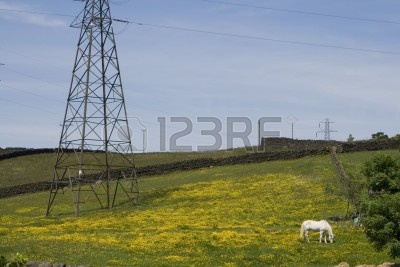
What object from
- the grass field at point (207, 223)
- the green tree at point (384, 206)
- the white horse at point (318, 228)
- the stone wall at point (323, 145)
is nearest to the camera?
the green tree at point (384, 206)

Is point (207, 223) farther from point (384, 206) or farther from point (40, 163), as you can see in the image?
point (40, 163)

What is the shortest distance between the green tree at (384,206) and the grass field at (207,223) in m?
2.33

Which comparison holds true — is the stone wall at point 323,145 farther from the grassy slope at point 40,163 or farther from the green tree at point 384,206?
the green tree at point 384,206

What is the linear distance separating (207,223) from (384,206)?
18110 millimetres

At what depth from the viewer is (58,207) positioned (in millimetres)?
64188

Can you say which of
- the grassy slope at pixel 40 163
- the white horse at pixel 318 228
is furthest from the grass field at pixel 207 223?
the grassy slope at pixel 40 163

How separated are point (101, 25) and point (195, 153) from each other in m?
49.9

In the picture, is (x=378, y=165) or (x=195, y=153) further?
(x=195, y=153)

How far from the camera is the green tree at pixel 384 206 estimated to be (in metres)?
29.7

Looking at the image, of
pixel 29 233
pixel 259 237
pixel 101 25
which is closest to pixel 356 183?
pixel 259 237

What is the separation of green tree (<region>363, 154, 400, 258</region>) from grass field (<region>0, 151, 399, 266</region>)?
91.9 inches

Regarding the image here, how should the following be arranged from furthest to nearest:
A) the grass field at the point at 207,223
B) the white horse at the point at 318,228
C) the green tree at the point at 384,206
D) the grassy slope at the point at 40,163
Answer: the grassy slope at the point at 40,163
the white horse at the point at 318,228
the grass field at the point at 207,223
the green tree at the point at 384,206

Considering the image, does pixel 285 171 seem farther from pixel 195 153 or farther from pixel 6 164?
pixel 6 164

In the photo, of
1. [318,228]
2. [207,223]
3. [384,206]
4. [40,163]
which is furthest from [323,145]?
[384,206]
